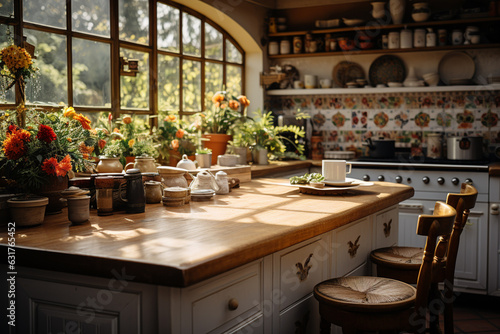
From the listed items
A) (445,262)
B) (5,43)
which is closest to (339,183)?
(445,262)

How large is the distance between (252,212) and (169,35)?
244 centimetres

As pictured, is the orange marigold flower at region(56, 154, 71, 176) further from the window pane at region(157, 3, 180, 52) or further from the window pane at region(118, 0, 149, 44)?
the window pane at region(157, 3, 180, 52)

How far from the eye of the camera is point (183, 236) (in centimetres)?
163

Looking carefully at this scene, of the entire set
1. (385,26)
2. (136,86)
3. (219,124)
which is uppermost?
(385,26)

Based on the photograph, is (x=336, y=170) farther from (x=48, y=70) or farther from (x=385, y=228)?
(x=48, y=70)

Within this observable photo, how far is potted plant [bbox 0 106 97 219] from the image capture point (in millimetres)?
1940

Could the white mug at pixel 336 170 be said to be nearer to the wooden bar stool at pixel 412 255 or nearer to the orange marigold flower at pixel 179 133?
the wooden bar stool at pixel 412 255

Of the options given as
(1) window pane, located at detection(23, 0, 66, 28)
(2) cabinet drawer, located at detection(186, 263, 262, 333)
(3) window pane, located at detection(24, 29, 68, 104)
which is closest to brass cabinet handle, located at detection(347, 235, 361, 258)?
(2) cabinet drawer, located at detection(186, 263, 262, 333)

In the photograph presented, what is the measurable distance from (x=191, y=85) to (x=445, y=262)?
2.61 m

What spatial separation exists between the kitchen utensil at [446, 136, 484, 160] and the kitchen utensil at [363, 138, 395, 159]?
527 mm

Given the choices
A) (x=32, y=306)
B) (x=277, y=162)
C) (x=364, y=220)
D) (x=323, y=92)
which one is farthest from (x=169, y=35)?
(x=32, y=306)

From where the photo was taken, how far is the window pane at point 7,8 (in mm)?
2832

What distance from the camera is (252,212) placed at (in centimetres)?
212

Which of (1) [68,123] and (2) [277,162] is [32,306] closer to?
(1) [68,123]
